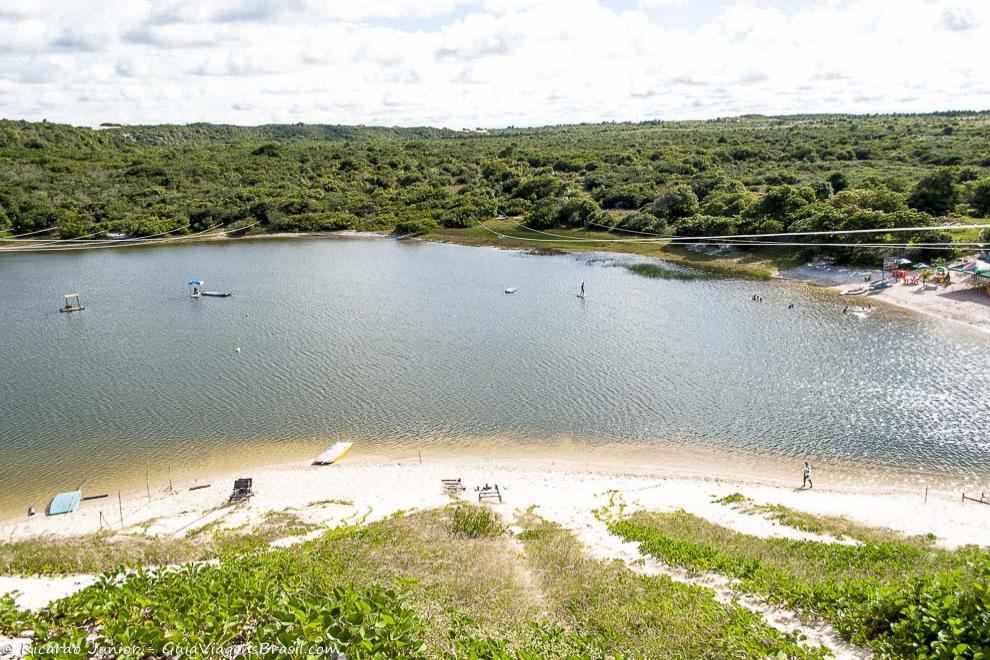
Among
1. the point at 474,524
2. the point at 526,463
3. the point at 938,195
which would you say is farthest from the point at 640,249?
the point at 474,524

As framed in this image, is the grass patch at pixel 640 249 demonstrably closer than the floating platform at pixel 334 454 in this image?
No

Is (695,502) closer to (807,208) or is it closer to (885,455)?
(885,455)

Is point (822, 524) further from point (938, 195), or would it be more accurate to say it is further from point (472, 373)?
point (938, 195)

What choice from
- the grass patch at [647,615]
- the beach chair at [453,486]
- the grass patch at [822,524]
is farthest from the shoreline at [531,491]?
the grass patch at [647,615]

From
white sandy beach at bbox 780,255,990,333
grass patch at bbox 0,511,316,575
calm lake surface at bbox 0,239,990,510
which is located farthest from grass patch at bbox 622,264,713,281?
grass patch at bbox 0,511,316,575

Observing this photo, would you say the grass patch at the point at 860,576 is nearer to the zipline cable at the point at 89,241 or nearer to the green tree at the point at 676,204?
the green tree at the point at 676,204

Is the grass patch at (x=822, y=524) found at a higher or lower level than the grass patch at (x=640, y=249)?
lower

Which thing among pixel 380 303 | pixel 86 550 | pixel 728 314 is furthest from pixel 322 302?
pixel 86 550
